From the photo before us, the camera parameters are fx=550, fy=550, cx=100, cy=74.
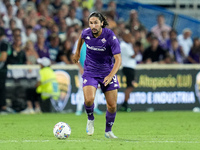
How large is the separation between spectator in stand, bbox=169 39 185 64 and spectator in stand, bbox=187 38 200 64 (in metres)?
0.26

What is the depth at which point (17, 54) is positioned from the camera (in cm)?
1694

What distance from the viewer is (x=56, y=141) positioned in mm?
8922

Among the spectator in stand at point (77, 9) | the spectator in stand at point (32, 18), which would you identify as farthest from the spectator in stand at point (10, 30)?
the spectator in stand at point (77, 9)

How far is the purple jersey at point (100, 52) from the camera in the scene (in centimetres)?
941

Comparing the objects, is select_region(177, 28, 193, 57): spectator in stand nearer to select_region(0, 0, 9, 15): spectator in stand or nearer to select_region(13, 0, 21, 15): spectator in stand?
select_region(13, 0, 21, 15): spectator in stand

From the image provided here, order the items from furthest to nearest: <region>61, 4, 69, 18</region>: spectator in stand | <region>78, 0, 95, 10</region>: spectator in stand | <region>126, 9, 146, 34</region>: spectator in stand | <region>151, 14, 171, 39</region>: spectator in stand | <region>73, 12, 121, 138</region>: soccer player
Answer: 1. <region>78, 0, 95, 10</region>: spectator in stand
2. <region>151, 14, 171, 39</region>: spectator in stand
3. <region>126, 9, 146, 34</region>: spectator in stand
4. <region>61, 4, 69, 18</region>: spectator in stand
5. <region>73, 12, 121, 138</region>: soccer player

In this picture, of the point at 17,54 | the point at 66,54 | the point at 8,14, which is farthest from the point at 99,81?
the point at 8,14

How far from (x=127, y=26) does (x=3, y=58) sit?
561cm

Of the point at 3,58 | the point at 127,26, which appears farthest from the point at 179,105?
the point at 3,58

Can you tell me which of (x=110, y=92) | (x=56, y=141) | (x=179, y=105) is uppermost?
(x=110, y=92)

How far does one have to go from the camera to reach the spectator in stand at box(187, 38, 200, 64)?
66.0 feet

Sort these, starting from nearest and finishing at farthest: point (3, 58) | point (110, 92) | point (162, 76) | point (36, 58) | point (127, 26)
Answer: point (110, 92), point (3, 58), point (36, 58), point (162, 76), point (127, 26)

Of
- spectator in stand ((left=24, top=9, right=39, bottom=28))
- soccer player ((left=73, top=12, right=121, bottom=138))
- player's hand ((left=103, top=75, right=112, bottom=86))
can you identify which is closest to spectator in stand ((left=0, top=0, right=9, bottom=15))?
spectator in stand ((left=24, top=9, right=39, bottom=28))

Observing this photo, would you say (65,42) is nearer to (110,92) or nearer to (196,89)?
(196,89)
